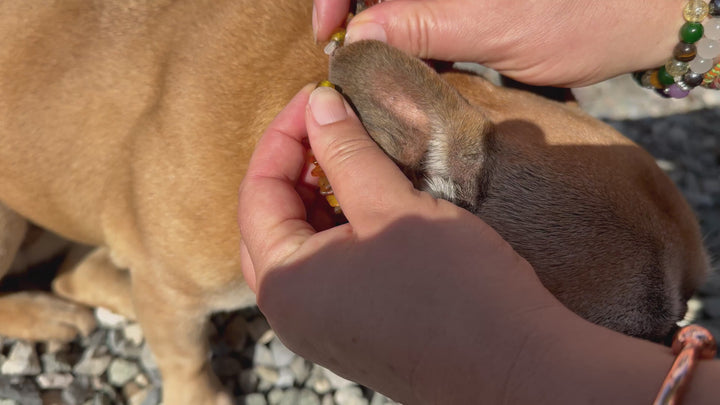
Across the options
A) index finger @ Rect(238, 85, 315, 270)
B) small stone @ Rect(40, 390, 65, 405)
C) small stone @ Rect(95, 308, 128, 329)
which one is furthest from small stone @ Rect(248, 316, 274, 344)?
index finger @ Rect(238, 85, 315, 270)

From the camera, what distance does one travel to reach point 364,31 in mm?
1860

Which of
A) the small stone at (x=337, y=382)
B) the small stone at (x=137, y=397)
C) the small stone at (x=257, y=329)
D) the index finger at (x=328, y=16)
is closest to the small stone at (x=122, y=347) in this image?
the small stone at (x=137, y=397)

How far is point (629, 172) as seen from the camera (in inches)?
74.0

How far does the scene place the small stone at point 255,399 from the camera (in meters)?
2.93

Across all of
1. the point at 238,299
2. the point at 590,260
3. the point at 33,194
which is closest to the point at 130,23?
the point at 33,194

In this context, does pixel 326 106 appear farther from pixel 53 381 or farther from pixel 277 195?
pixel 53 381

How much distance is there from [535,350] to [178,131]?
1412 mm

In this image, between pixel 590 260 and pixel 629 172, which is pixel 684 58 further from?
pixel 590 260

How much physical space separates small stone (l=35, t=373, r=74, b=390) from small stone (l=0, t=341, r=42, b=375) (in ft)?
0.15

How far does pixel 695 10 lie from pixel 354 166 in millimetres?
1655

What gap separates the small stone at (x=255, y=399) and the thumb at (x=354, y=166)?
172cm

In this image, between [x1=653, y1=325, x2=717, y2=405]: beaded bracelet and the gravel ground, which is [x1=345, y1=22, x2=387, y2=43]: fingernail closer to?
[x1=653, y1=325, x2=717, y2=405]: beaded bracelet

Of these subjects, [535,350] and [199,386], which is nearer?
[535,350]

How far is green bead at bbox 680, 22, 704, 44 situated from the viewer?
2.35 meters
